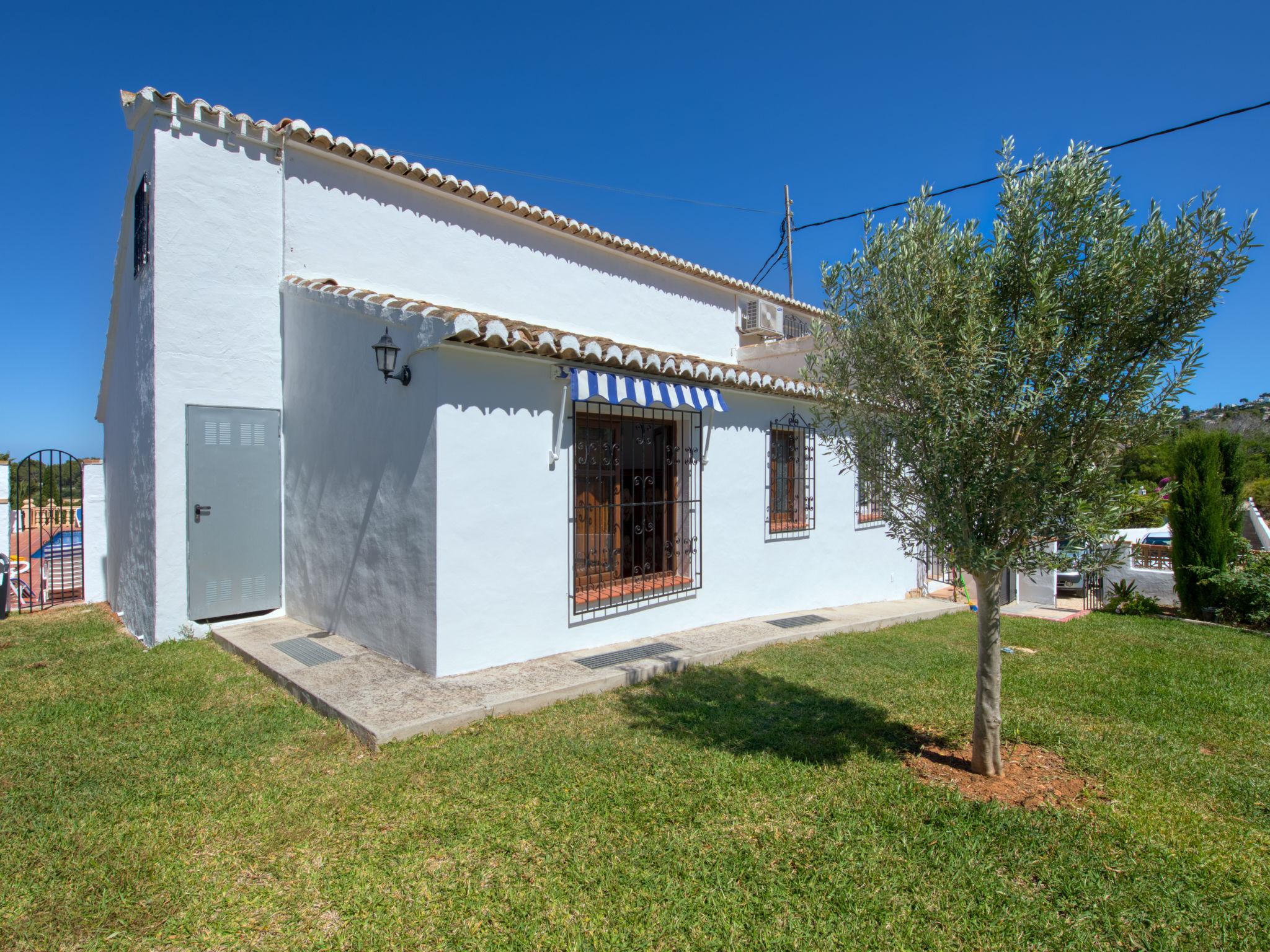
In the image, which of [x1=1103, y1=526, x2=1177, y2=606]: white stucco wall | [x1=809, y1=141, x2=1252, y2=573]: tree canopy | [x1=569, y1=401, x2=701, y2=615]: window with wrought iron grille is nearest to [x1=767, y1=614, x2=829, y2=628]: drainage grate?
[x1=569, y1=401, x2=701, y2=615]: window with wrought iron grille

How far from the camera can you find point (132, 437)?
8.07m

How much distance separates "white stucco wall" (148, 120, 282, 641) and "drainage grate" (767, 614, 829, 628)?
695cm

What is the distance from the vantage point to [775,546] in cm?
912

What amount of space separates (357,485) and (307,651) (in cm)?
171

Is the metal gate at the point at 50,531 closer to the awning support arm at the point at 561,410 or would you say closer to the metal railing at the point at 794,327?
the awning support arm at the point at 561,410

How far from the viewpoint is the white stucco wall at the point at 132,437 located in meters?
7.21

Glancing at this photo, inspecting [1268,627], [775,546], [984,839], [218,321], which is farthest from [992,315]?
[1268,627]

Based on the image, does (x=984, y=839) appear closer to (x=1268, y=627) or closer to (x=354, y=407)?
(x=354, y=407)

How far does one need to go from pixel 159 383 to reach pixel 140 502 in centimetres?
157

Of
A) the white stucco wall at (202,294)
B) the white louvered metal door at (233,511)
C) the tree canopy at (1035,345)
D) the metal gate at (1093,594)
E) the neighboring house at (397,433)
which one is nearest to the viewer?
the tree canopy at (1035,345)

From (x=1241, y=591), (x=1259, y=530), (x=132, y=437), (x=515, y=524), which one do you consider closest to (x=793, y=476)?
A: (x=515, y=524)

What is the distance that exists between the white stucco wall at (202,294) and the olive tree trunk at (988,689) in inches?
304

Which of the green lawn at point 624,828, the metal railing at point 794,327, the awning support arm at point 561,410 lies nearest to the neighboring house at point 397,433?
the awning support arm at point 561,410

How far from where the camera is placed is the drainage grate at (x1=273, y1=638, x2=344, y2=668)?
618 centimetres
